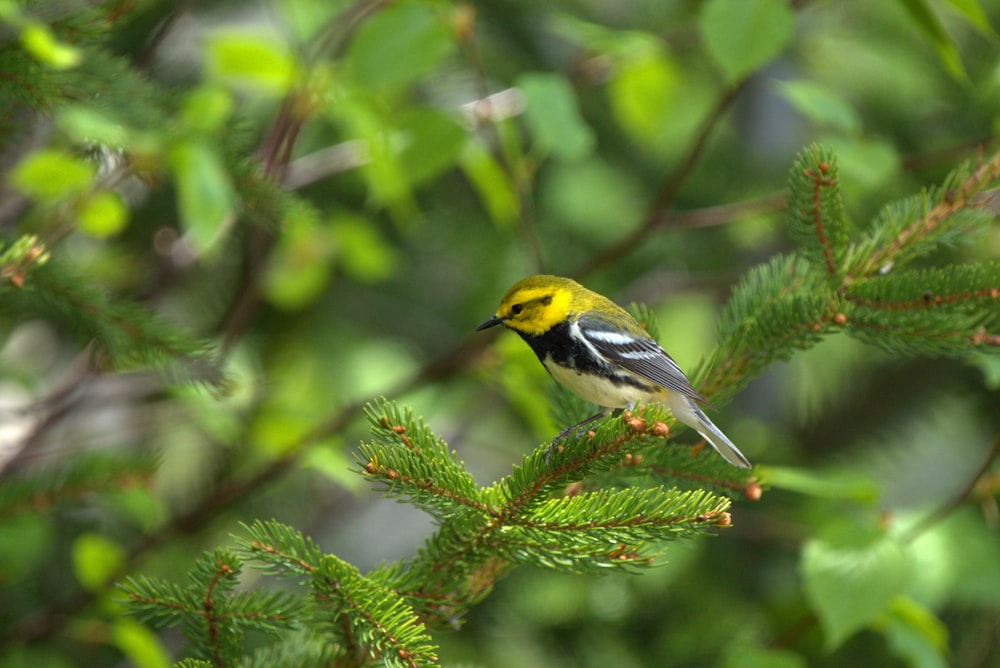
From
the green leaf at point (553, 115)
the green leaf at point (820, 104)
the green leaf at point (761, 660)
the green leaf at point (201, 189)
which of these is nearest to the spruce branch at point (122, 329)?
the green leaf at point (201, 189)

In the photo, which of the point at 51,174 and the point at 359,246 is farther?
the point at 359,246

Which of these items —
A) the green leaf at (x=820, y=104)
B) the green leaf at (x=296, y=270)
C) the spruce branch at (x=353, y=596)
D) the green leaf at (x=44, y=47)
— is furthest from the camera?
the green leaf at (x=296, y=270)

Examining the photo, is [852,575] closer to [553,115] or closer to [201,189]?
[553,115]

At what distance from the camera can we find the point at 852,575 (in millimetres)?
1494

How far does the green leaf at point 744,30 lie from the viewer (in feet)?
5.15

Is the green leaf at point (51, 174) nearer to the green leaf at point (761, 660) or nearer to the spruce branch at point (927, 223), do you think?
the spruce branch at point (927, 223)

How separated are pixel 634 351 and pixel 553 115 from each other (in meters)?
0.43

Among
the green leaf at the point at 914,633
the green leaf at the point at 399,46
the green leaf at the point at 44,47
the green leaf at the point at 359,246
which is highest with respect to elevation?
the green leaf at the point at 44,47

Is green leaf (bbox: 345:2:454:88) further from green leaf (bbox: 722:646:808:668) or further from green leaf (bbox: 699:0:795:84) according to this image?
green leaf (bbox: 722:646:808:668)

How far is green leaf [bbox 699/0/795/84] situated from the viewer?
1.57 meters

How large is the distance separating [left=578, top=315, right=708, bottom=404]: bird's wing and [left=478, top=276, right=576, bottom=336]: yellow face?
56 mm

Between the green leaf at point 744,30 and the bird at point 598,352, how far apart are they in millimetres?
452

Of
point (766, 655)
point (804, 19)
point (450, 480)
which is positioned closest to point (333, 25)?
point (450, 480)

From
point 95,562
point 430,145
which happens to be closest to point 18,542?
point 95,562
